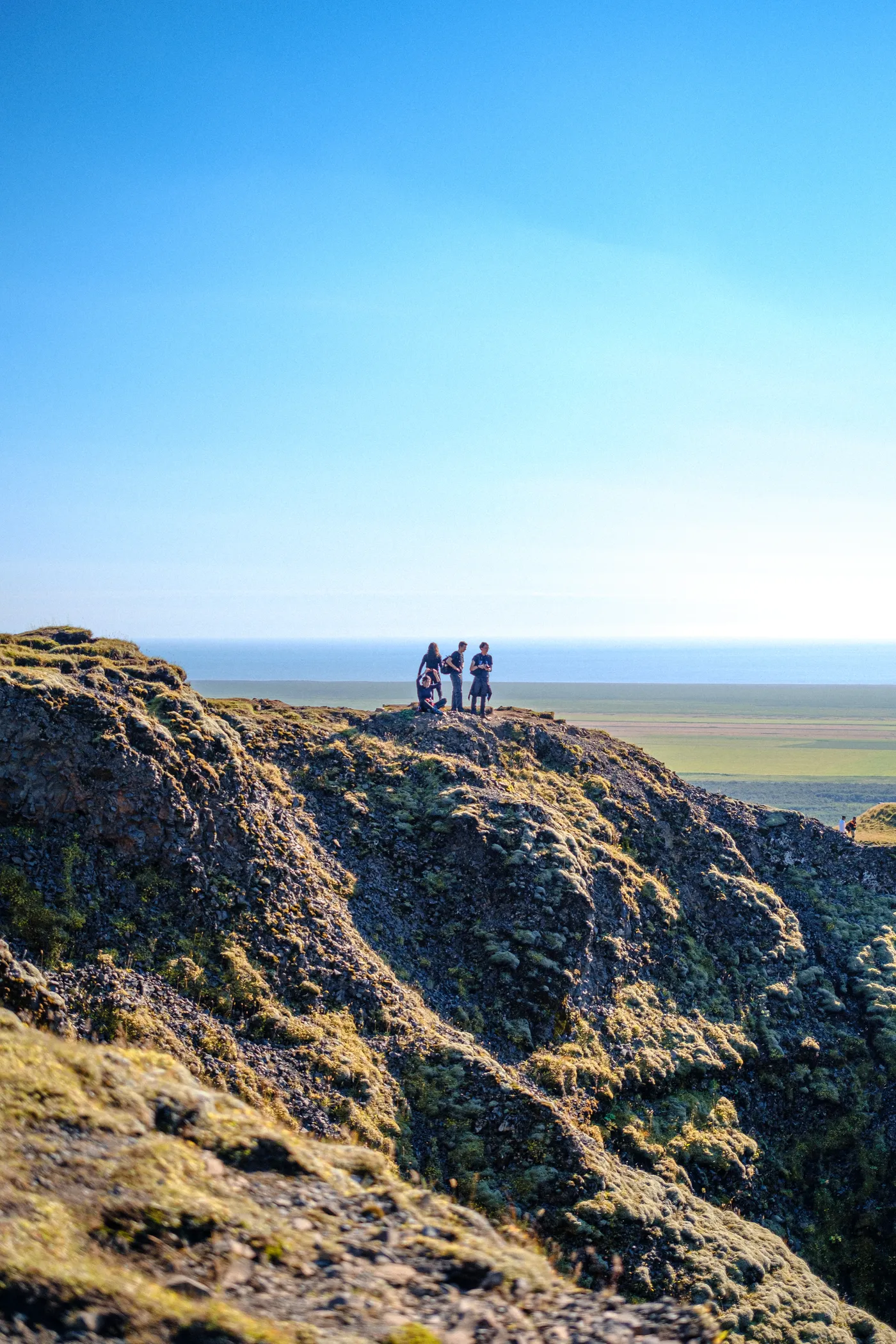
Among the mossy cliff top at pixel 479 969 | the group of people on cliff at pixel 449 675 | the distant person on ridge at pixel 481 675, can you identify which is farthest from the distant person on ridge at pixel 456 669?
the mossy cliff top at pixel 479 969

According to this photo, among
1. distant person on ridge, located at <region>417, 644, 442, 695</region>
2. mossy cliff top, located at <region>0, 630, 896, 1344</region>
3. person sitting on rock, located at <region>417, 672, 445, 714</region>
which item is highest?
distant person on ridge, located at <region>417, 644, 442, 695</region>


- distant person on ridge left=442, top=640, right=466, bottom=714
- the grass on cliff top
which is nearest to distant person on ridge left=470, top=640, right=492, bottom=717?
distant person on ridge left=442, top=640, right=466, bottom=714

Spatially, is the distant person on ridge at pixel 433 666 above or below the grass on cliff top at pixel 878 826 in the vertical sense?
above

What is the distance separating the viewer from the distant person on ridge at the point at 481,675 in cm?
3578

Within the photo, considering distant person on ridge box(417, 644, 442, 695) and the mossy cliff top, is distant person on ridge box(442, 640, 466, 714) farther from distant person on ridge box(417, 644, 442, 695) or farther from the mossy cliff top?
the mossy cliff top

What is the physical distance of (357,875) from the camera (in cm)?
2645

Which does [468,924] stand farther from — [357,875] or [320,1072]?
[320,1072]

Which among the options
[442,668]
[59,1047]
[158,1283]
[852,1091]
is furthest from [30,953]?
[852,1091]

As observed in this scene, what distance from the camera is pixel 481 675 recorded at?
119 ft

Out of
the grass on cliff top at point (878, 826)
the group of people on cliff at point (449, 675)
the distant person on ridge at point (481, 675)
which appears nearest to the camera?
the distant person on ridge at point (481, 675)

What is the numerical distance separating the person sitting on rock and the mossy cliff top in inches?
45.9

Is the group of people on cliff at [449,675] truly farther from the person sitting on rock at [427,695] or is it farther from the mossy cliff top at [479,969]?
the mossy cliff top at [479,969]

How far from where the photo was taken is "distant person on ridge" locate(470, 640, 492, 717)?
35781mm

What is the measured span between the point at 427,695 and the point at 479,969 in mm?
14395
